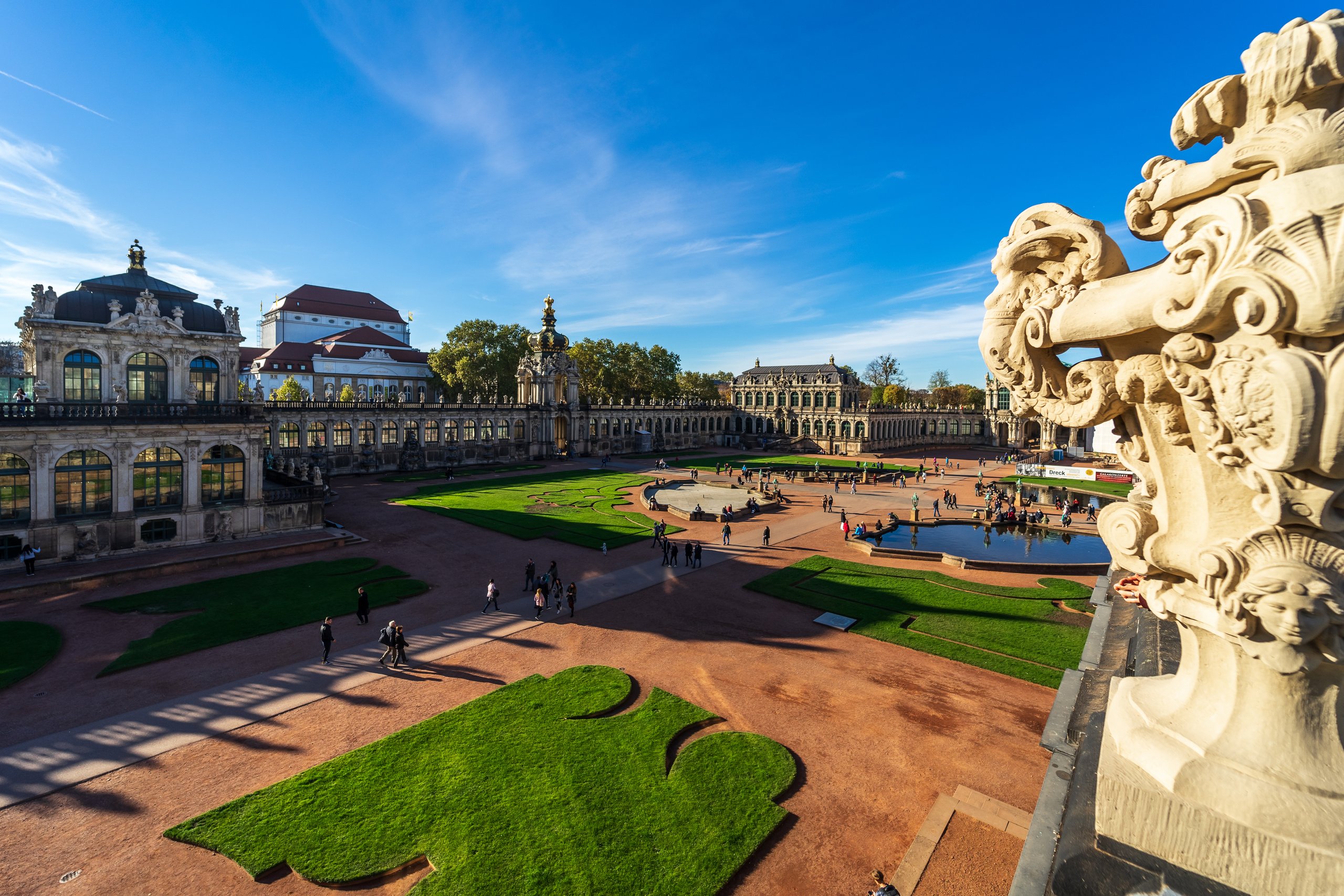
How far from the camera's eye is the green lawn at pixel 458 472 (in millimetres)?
60094

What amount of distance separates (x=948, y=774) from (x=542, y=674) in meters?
10.8

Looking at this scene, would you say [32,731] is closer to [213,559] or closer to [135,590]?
[135,590]

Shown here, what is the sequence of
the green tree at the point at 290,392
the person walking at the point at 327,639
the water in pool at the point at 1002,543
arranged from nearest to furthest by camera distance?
1. the person walking at the point at 327,639
2. the water in pool at the point at 1002,543
3. the green tree at the point at 290,392

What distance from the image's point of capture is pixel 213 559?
28141 mm

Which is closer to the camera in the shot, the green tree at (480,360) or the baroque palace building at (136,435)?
the baroque palace building at (136,435)

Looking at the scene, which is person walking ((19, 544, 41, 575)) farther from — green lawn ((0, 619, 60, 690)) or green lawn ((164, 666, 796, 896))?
green lawn ((164, 666, 796, 896))

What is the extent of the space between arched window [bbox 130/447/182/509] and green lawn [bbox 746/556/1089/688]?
29339mm

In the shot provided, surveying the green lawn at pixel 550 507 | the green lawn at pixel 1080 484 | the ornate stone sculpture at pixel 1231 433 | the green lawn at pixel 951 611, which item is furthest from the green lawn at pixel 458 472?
the ornate stone sculpture at pixel 1231 433

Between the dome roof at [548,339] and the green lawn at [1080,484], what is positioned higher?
the dome roof at [548,339]

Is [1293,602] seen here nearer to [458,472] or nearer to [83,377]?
[83,377]

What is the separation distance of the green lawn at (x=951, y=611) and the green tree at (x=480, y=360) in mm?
72303

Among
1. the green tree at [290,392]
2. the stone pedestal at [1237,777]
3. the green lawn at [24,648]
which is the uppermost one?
the green tree at [290,392]

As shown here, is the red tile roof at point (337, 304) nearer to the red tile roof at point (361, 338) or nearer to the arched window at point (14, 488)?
the red tile roof at point (361, 338)

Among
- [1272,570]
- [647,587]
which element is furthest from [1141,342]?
[647,587]
